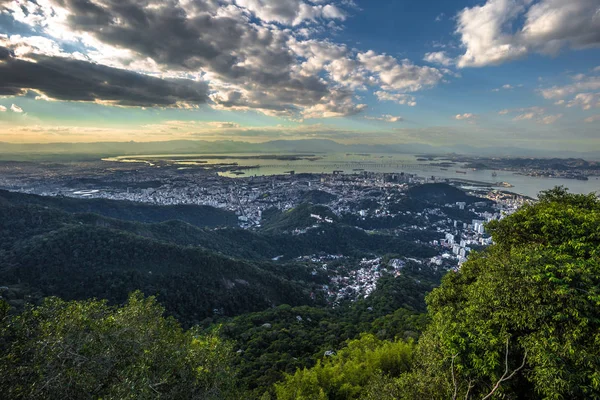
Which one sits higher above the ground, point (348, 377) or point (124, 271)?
point (348, 377)

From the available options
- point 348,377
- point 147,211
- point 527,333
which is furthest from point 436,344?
point 147,211

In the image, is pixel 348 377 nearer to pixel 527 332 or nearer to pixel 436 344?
pixel 436 344

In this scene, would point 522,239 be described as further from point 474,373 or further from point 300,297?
point 300,297

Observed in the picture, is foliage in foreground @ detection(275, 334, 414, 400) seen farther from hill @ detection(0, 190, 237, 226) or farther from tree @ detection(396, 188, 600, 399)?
hill @ detection(0, 190, 237, 226)

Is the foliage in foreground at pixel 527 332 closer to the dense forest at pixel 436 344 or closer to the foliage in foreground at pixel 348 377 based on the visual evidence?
the dense forest at pixel 436 344

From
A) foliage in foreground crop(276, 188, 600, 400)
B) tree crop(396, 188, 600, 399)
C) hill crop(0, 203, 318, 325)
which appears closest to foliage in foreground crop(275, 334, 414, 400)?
foliage in foreground crop(276, 188, 600, 400)

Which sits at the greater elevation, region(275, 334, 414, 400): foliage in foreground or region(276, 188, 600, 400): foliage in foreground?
region(276, 188, 600, 400): foliage in foreground

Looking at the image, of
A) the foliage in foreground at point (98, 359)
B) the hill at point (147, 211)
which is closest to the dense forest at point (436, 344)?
the foliage in foreground at point (98, 359)

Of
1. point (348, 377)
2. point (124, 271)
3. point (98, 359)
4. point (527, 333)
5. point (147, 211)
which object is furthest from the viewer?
point (147, 211)

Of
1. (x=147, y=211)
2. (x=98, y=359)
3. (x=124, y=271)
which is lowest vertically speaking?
(x=147, y=211)
